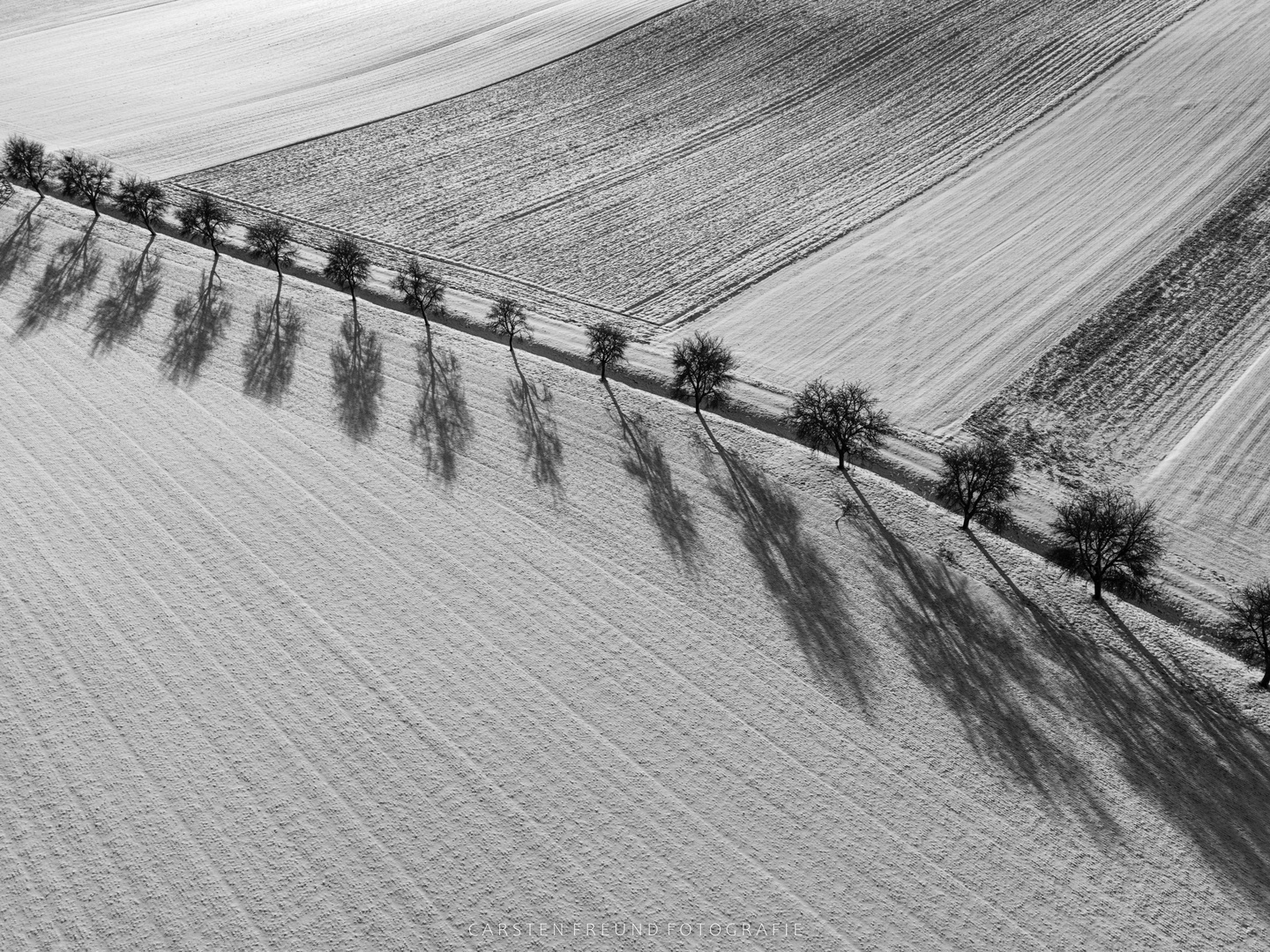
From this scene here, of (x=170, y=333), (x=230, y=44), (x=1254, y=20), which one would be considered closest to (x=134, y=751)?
(x=170, y=333)

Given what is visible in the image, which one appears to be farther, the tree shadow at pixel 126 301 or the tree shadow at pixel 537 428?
the tree shadow at pixel 126 301

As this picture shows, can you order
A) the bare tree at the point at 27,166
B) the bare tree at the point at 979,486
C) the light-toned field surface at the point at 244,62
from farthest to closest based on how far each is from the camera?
the light-toned field surface at the point at 244,62 < the bare tree at the point at 27,166 < the bare tree at the point at 979,486

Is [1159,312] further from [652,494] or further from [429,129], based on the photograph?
[429,129]

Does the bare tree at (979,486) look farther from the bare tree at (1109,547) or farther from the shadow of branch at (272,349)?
the shadow of branch at (272,349)

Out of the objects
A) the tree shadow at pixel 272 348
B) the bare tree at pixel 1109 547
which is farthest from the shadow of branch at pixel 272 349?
the bare tree at pixel 1109 547

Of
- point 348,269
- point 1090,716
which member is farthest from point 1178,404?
point 348,269

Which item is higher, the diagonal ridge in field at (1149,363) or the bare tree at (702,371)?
the diagonal ridge in field at (1149,363)

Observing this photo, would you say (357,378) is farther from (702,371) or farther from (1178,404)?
(1178,404)
